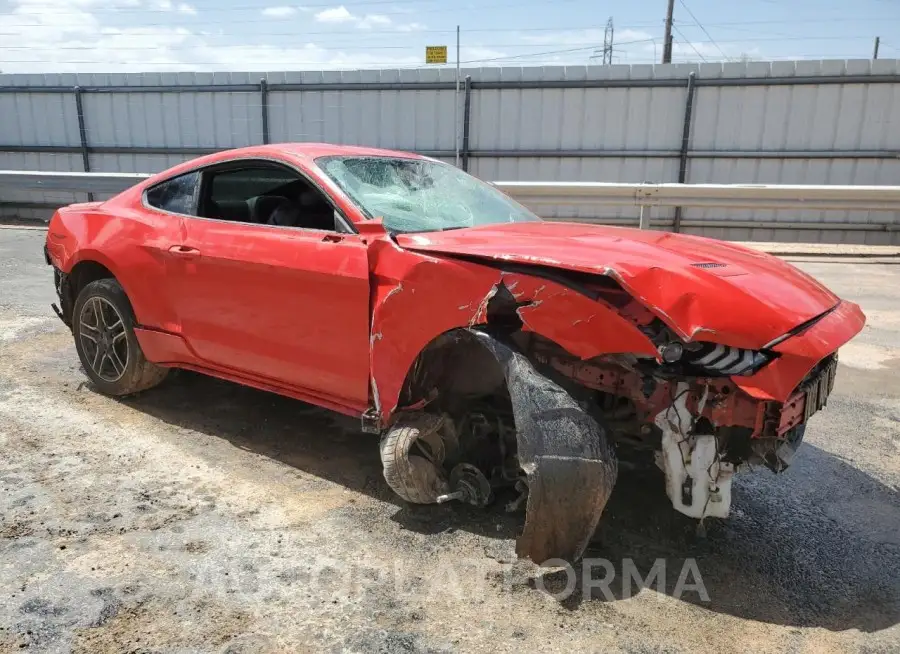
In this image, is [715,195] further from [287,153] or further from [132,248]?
[132,248]

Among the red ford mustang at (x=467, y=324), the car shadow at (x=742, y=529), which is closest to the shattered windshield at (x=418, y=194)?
the red ford mustang at (x=467, y=324)

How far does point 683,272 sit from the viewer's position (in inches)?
92.7

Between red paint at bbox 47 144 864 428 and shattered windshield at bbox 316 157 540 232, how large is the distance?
12 centimetres

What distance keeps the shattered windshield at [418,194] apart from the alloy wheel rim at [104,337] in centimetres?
178

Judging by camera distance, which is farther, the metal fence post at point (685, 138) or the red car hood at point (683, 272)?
the metal fence post at point (685, 138)

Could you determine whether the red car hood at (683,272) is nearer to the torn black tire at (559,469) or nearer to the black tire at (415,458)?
the torn black tire at (559,469)

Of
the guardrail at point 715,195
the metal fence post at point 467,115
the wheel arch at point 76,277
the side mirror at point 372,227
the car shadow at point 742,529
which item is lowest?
the car shadow at point 742,529

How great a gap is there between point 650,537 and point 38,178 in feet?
44.7

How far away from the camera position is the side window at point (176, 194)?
3859mm

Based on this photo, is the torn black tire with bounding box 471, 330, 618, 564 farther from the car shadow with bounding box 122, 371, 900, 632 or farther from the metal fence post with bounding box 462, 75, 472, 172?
the metal fence post with bounding box 462, 75, 472, 172

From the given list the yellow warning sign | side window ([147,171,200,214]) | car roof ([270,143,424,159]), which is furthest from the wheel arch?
the yellow warning sign

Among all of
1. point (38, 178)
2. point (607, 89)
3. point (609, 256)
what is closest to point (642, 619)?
point (609, 256)

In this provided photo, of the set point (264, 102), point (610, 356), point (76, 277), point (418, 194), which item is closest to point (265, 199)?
point (418, 194)

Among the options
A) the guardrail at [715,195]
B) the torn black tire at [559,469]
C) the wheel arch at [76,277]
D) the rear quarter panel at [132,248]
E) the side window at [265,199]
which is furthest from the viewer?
the guardrail at [715,195]
